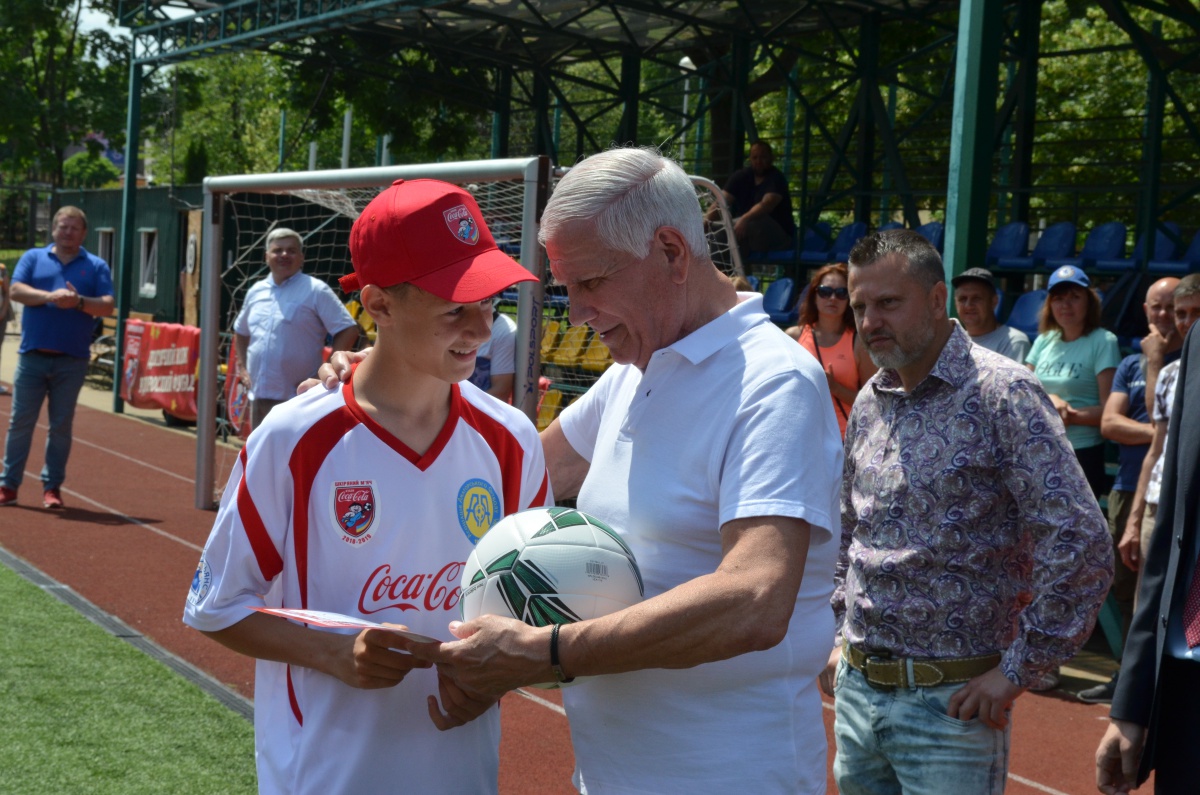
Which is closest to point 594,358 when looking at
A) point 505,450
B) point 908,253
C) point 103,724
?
point 103,724

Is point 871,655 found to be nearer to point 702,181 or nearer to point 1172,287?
point 702,181

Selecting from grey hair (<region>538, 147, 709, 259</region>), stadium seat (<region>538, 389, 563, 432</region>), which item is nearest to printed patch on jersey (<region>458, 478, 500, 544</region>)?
grey hair (<region>538, 147, 709, 259</region>)

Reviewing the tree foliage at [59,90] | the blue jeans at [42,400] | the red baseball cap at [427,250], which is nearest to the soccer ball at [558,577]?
the red baseball cap at [427,250]

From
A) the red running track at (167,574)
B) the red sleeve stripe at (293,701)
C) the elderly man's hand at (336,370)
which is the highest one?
the elderly man's hand at (336,370)

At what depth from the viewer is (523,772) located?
194 inches

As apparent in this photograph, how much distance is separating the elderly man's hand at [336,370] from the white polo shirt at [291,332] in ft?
21.6

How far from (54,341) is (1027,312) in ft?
25.2

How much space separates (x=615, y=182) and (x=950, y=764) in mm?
1742

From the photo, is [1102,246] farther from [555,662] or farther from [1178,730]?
[555,662]

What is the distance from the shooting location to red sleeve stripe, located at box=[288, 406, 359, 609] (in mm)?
2119

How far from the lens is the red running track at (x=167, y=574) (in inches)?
203

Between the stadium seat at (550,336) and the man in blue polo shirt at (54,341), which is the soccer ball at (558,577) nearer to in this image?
the stadium seat at (550,336)

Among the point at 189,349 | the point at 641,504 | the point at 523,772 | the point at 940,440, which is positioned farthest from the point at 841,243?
the point at 641,504

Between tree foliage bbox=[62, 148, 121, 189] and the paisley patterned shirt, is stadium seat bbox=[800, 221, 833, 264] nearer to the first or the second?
the paisley patterned shirt
